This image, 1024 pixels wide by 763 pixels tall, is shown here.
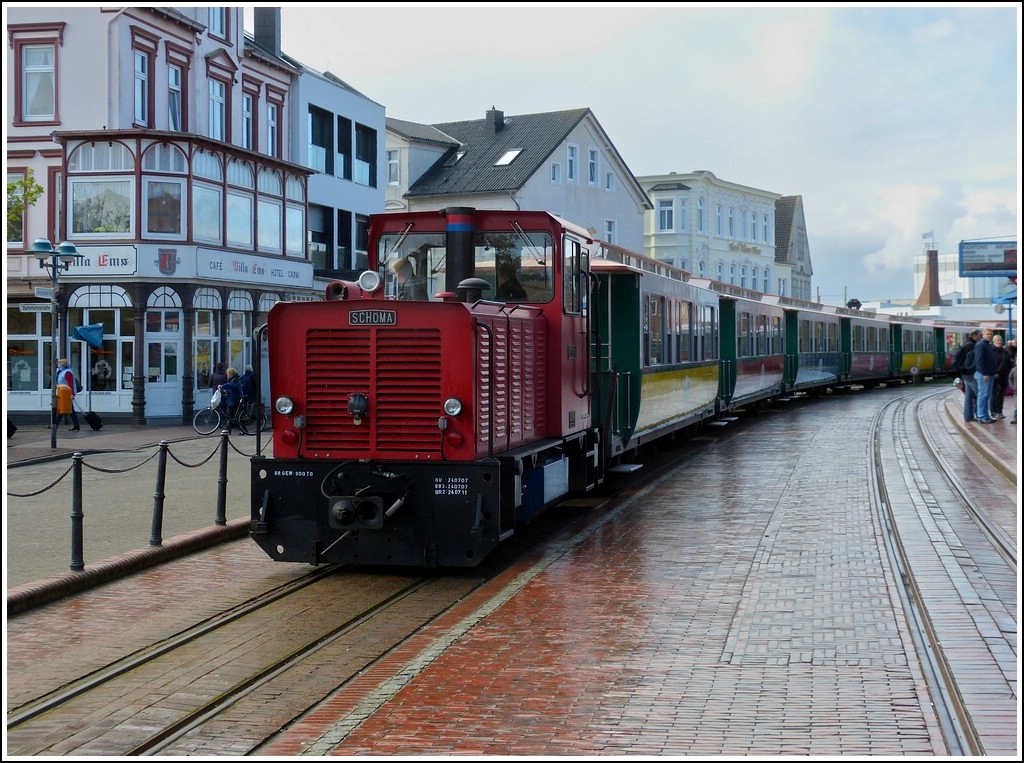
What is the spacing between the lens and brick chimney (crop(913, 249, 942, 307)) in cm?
12788

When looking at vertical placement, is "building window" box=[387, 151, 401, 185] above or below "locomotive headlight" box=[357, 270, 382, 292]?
above

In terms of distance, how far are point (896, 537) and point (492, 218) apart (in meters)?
5.26

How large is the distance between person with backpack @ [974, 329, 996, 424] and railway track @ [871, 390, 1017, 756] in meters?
6.17

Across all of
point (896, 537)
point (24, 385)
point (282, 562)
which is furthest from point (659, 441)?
point (24, 385)

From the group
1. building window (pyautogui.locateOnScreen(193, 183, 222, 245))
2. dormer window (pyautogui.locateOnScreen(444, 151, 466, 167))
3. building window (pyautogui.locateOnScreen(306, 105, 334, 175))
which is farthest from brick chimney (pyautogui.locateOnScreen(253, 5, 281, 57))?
dormer window (pyautogui.locateOnScreen(444, 151, 466, 167))

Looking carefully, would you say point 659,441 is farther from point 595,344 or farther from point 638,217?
point 638,217

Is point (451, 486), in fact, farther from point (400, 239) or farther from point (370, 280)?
point (400, 239)

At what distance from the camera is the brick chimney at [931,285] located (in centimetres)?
12788

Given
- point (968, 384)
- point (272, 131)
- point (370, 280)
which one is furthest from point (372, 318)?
point (272, 131)

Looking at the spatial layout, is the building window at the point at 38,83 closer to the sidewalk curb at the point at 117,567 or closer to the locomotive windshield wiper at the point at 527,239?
the sidewalk curb at the point at 117,567

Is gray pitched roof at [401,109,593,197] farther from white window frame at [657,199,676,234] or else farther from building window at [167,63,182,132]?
building window at [167,63,182,132]

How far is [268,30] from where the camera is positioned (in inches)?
1556

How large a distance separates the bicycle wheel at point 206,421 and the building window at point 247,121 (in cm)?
1082

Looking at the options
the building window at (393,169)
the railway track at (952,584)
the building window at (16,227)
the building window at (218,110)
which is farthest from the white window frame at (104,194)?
the building window at (393,169)
